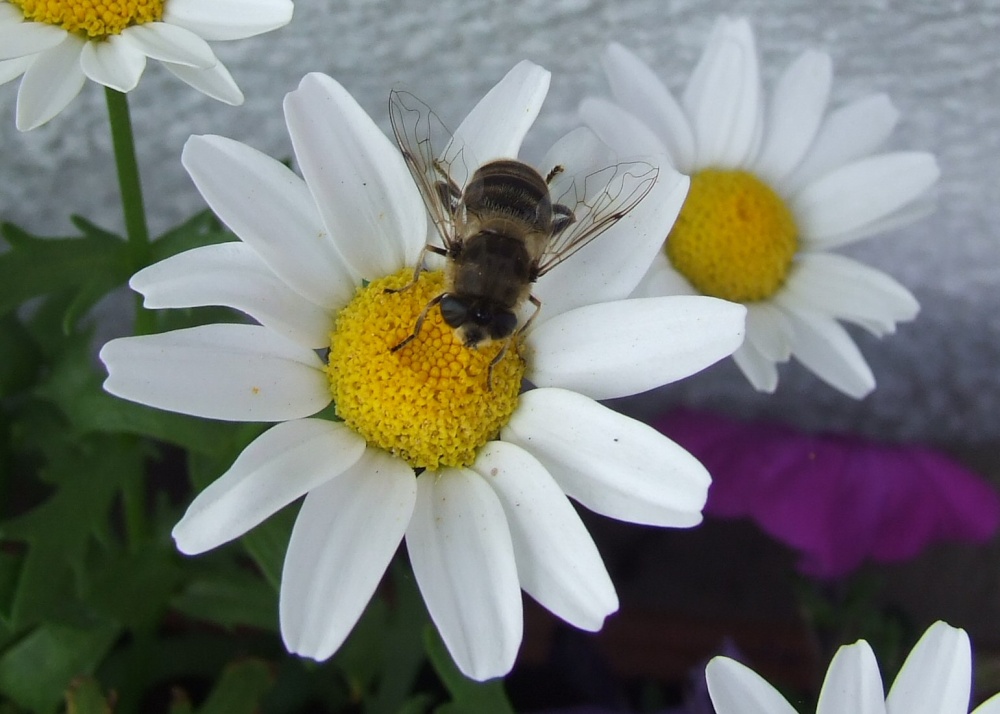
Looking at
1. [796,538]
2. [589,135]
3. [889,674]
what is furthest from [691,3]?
[889,674]

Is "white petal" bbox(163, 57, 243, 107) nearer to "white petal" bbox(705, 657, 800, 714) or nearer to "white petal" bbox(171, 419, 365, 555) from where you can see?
"white petal" bbox(171, 419, 365, 555)

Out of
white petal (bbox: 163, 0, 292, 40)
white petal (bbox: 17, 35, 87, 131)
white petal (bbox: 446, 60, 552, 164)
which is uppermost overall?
white petal (bbox: 163, 0, 292, 40)

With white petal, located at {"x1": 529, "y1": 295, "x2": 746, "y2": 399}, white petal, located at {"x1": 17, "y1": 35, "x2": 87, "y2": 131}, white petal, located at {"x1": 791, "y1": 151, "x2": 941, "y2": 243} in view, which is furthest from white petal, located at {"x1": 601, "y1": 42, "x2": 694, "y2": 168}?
white petal, located at {"x1": 17, "y1": 35, "x2": 87, "y2": 131}

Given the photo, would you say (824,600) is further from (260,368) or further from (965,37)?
(260,368)

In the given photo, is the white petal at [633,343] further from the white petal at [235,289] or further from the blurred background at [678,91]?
the blurred background at [678,91]

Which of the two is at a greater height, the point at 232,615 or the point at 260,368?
the point at 260,368

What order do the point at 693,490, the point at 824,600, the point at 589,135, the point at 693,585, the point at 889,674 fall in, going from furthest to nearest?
the point at 693,585 < the point at 824,600 < the point at 889,674 < the point at 589,135 < the point at 693,490
